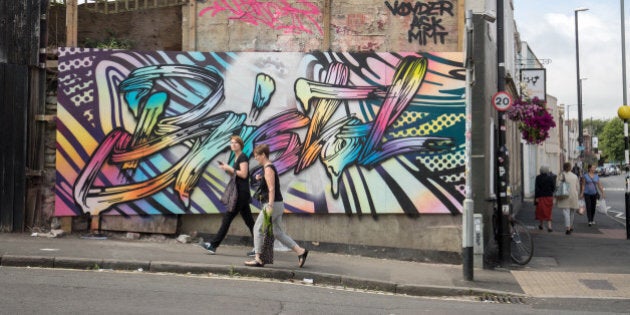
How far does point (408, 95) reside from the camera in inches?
441

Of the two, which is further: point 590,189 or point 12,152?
point 590,189

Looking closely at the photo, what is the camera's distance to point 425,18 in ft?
37.5

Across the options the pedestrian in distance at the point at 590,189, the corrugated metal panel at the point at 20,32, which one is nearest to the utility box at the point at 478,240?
the corrugated metal panel at the point at 20,32

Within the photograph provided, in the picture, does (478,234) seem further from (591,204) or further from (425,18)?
(591,204)

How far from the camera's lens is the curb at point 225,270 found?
29.5ft

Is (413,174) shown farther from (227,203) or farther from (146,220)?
(146,220)

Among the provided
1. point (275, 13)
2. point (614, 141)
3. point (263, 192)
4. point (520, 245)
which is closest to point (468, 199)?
point (520, 245)

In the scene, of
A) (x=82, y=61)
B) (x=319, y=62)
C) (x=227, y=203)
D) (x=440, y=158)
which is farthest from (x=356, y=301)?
(x=82, y=61)

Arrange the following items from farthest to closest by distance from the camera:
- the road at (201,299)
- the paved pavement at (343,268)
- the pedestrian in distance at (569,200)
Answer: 1. the pedestrian in distance at (569,200)
2. the paved pavement at (343,268)
3. the road at (201,299)

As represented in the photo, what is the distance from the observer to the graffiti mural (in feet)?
36.9

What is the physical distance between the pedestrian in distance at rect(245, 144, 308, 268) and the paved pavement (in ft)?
0.77

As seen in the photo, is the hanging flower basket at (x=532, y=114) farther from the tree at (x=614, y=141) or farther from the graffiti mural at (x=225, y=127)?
the tree at (x=614, y=141)

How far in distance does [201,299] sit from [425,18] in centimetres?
653

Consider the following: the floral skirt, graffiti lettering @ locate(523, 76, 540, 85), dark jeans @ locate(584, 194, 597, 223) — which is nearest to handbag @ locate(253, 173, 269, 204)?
the floral skirt
